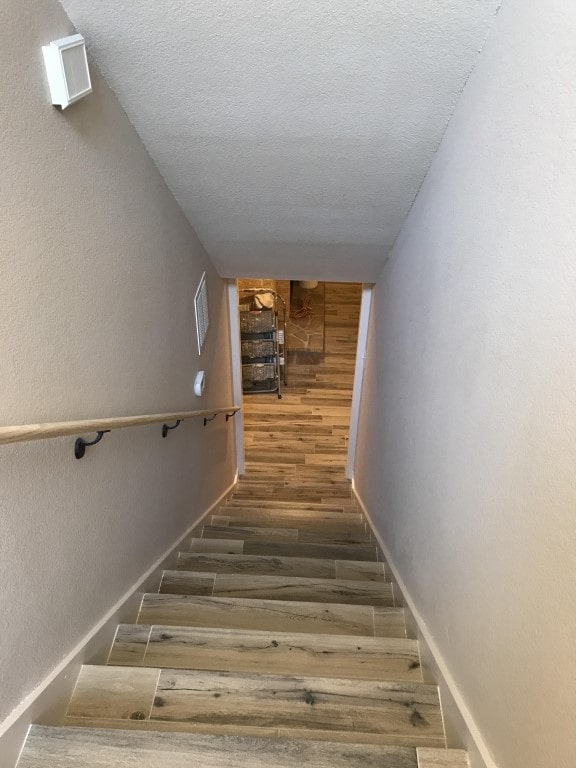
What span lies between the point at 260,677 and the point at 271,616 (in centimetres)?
43

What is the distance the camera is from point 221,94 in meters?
1.48

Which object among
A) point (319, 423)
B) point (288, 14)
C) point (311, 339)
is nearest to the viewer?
point (288, 14)

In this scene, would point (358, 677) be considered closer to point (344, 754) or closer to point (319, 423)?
point (344, 754)

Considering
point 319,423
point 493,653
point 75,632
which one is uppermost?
point 493,653

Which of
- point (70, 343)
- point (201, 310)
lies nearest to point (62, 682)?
point (70, 343)

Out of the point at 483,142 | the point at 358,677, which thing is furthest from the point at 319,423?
the point at 483,142

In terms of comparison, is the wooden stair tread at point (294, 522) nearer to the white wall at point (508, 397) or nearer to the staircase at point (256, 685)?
the staircase at point (256, 685)

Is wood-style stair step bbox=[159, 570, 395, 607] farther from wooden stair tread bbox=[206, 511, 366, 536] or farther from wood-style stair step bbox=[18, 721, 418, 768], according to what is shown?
wooden stair tread bbox=[206, 511, 366, 536]

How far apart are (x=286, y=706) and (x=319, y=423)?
5177mm

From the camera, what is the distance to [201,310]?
2.93m

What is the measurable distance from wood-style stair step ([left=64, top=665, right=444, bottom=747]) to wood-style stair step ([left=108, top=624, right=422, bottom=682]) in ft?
0.48

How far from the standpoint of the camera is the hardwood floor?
115 cm

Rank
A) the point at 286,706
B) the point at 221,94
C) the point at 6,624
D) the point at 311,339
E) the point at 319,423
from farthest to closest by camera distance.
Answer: the point at 311,339 < the point at 319,423 < the point at 221,94 < the point at 286,706 < the point at 6,624

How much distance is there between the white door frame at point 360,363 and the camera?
3.99m
